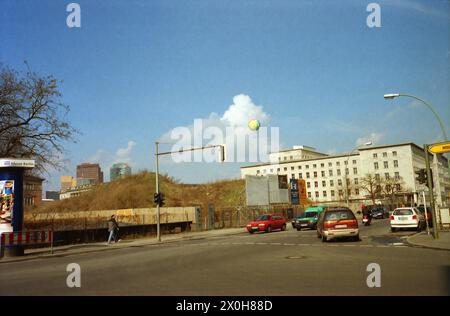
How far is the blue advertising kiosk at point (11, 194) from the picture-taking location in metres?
21.1

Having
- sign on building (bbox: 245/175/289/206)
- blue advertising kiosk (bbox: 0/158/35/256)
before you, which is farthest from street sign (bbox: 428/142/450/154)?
sign on building (bbox: 245/175/289/206)

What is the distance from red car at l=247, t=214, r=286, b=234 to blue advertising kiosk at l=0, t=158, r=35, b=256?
62.1 ft

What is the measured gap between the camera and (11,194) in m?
21.3

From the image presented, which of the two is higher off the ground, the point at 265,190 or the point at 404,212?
the point at 265,190

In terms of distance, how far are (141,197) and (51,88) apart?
35.5 meters

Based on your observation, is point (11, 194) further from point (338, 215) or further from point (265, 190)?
point (265, 190)

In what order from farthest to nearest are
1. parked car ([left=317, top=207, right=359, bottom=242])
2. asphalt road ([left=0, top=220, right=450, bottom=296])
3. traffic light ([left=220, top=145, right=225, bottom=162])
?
traffic light ([left=220, top=145, right=225, bottom=162]), parked car ([left=317, top=207, right=359, bottom=242]), asphalt road ([left=0, top=220, right=450, bottom=296])

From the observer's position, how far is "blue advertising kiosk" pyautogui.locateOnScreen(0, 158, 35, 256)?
69.2 feet

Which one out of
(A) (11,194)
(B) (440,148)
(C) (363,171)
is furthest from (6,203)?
(C) (363,171)

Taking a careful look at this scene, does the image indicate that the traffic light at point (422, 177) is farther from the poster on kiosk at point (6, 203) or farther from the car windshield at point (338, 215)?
the poster on kiosk at point (6, 203)

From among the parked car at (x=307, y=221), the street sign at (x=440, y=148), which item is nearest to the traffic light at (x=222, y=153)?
the parked car at (x=307, y=221)

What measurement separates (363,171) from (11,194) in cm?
11600

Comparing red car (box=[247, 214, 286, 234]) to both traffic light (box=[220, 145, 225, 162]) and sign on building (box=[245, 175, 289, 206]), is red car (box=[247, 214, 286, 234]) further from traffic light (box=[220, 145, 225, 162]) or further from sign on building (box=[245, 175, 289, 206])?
sign on building (box=[245, 175, 289, 206])
